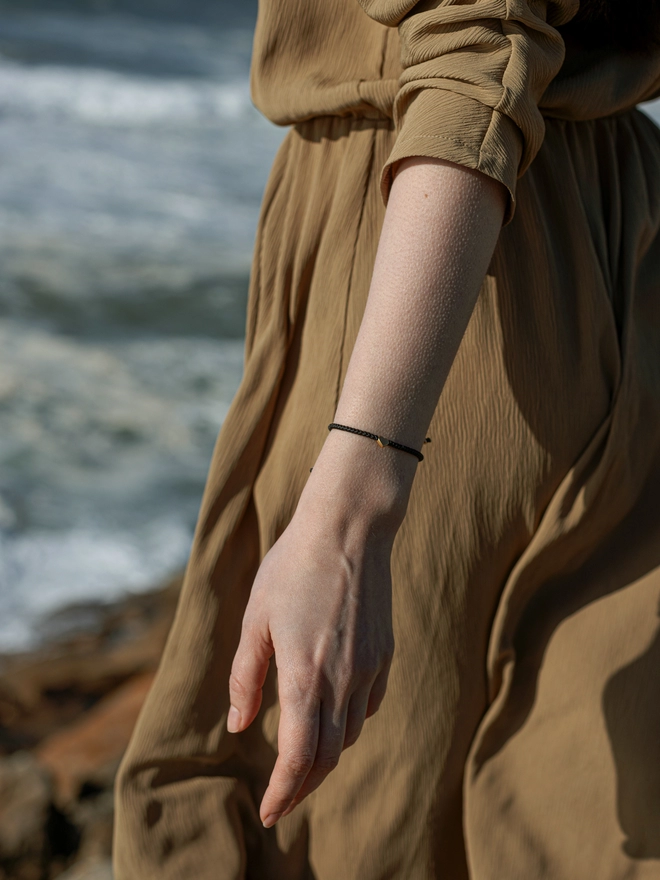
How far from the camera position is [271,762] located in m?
1.19

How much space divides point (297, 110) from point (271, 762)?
2.69 ft

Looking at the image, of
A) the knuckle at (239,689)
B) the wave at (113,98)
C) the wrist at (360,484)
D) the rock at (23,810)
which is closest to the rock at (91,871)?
the rock at (23,810)

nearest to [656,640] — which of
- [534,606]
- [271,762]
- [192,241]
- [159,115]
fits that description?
[534,606]

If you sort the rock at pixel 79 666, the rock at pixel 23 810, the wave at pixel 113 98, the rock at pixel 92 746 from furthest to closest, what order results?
the wave at pixel 113 98
the rock at pixel 79 666
the rock at pixel 92 746
the rock at pixel 23 810

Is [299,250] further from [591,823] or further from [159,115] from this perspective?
[159,115]

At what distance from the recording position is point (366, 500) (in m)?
0.81

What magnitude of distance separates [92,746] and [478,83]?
2220 millimetres

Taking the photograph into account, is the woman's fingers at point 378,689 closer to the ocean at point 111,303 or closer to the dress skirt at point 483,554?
the dress skirt at point 483,554

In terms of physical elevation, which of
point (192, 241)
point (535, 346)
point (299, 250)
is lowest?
point (535, 346)

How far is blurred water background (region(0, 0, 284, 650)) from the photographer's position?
3.92 m

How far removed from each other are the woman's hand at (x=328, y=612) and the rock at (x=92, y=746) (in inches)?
69.3

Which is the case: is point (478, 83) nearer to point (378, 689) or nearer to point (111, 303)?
point (378, 689)

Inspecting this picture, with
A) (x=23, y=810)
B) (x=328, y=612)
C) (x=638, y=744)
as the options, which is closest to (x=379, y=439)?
(x=328, y=612)

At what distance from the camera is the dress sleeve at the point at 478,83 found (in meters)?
0.82
